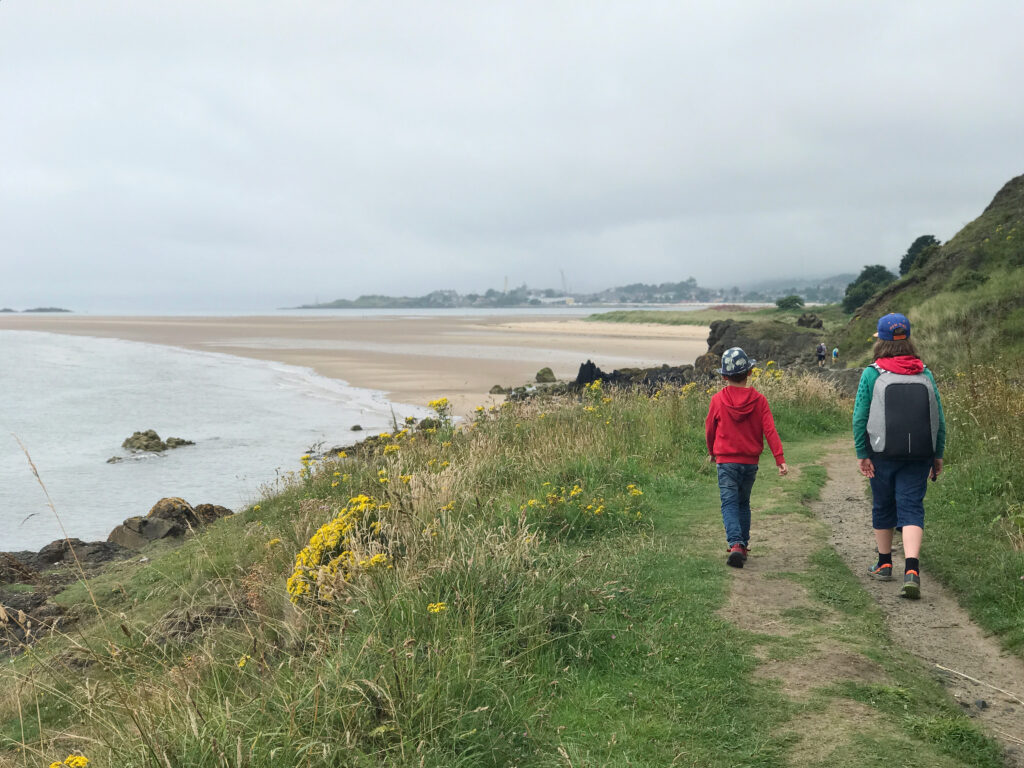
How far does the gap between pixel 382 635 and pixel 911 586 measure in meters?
3.91

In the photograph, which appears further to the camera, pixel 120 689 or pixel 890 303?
pixel 890 303

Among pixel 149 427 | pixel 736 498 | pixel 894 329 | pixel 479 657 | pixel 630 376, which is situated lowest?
pixel 149 427

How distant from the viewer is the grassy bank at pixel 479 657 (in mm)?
3418

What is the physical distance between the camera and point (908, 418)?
18.4 ft

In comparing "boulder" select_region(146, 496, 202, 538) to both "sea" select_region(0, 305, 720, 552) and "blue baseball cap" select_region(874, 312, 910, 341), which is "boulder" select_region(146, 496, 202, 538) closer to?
"sea" select_region(0, 305, 720, 552)

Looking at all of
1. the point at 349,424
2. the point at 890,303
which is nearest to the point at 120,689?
the point at 349,424

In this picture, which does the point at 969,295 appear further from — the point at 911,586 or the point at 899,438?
the point at 911,586

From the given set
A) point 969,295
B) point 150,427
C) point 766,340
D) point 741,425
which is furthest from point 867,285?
point 741,425

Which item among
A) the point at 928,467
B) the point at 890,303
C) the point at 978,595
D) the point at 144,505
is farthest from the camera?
the point at 890,303

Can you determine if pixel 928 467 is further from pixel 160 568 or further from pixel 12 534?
pixel 12 534

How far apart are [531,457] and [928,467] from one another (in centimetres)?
466

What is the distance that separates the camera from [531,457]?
9320 mm

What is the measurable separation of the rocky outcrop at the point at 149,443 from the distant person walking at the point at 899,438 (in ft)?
61.8

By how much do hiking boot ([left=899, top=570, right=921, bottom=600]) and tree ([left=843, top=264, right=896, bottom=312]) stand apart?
238 ft
